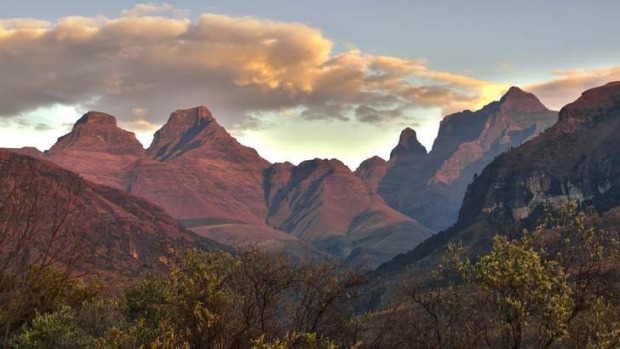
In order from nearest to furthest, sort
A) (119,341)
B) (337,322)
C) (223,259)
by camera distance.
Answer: (119,341) < (223,259) < (337,322)

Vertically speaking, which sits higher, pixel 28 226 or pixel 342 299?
pixel 28 226

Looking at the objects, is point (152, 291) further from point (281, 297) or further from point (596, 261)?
point (596, 261)

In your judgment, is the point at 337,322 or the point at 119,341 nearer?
the point at 119,341

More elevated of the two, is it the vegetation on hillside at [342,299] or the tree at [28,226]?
the tree at [28,226]

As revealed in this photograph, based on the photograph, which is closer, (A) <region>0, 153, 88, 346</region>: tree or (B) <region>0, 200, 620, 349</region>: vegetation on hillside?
(B) <region>0, 200, 620, 349</region>: vegetation on hillside

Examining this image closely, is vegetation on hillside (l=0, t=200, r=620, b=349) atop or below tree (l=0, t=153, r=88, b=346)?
below

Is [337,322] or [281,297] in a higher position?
[281,297]

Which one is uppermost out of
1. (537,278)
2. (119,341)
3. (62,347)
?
(537,278)

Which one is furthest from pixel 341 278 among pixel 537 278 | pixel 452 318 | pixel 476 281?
pixel 537 278

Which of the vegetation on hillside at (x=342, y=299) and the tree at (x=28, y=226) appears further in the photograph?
the tree at (x=28, y=226)

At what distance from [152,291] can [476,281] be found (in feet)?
104

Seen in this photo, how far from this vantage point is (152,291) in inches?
1927

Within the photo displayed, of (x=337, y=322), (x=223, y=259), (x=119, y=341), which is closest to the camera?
(x=119, y=341)

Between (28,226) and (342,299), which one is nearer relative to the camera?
(28,226)
